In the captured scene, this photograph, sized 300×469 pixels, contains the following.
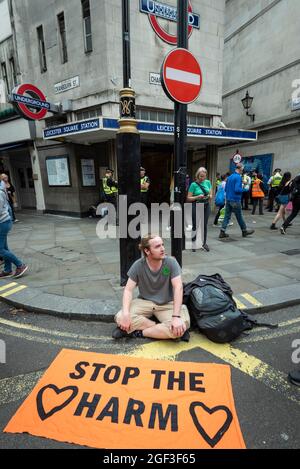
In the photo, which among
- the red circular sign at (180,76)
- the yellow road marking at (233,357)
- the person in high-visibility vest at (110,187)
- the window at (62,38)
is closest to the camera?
the yellow road marking at (233,357)

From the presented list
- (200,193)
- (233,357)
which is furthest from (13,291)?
(200,193)

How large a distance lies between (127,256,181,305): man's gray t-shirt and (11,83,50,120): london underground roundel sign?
27.1ft

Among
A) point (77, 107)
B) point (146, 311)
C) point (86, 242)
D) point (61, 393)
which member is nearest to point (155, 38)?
point (77, 107)

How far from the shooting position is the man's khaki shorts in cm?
308

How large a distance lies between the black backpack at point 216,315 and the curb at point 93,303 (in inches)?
18.5

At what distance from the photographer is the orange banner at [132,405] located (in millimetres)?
1904

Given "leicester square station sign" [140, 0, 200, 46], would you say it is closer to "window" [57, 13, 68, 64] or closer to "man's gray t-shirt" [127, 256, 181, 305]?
"window" [57, 13, 68, 64]

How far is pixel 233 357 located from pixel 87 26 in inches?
445

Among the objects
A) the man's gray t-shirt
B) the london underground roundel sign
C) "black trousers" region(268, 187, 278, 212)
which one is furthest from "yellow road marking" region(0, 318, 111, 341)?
"black trousers" region(268, 187, 278, 212)

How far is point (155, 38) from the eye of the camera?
408 inches

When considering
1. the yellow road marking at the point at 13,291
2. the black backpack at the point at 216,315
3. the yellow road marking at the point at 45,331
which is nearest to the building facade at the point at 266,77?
the black backpack at the point at 216,315

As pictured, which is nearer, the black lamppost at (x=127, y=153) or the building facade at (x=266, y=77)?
the black lamppost at (x=127, y=153)

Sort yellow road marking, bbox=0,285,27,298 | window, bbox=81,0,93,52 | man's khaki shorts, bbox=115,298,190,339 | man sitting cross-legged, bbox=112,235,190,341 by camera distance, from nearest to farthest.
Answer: man sitting cross-legged, bbox=112,235,190,341
man's khaki shorts, bbox=115,298,190,339
yellow road marking, bbox=0,285,27,298
window, bbox=81,0,93,52

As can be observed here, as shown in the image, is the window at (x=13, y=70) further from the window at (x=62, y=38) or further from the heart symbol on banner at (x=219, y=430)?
the heart symbol on banner at (x=219, y=430)
